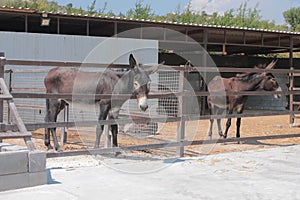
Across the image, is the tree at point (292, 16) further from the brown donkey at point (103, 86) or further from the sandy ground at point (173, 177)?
the brown donkey at point (103, 86)

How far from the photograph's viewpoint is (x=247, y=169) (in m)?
5.75

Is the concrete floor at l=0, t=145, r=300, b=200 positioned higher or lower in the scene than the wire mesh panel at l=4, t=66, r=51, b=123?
lower

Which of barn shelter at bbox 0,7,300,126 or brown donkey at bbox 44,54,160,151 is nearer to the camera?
brown donkey at bbox 44,54,160,151

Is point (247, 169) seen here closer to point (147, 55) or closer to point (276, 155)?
point (276, 155)

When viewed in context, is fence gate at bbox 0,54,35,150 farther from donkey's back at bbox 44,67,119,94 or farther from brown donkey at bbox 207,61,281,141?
brown donkey at bbox 207,61,281,141

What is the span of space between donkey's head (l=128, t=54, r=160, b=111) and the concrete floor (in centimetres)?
87

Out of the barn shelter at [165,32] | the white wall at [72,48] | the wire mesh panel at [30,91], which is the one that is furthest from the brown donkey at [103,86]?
the barn shelter at [165,32]

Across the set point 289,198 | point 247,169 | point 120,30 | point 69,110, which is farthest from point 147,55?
point 289,198

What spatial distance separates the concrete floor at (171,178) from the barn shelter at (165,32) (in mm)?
5799

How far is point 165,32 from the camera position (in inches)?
575

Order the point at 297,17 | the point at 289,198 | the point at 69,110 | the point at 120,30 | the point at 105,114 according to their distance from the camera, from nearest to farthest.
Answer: the point at 289,198, the point at 105,114, the point at 69,110, the point at 120,30, the point at 297,17

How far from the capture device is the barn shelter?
12258 millimetres

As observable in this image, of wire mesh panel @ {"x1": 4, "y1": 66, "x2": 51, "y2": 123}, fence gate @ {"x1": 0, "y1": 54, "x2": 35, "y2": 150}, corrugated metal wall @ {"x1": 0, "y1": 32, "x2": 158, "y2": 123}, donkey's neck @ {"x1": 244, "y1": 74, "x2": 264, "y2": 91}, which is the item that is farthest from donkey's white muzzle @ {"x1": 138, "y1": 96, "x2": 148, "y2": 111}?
donkey's neck @ {"x1": 244, "y1": 74, "x2": 264, "y2": 91}

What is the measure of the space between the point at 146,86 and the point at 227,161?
1589 millimetres
